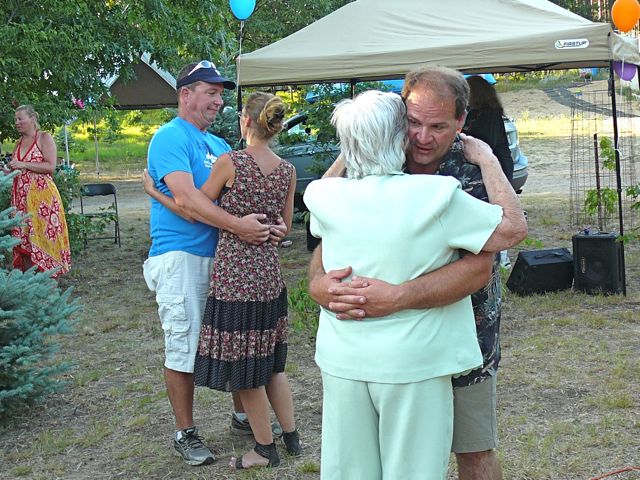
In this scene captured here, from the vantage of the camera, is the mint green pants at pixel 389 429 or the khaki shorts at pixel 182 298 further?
the khaki shorts at pixel 182 298

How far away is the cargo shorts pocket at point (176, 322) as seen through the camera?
159 inches

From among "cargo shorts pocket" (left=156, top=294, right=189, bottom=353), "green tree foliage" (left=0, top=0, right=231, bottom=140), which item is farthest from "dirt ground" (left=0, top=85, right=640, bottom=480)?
"green tree foliage" (left=0, top=0, right=231, bottom=140)

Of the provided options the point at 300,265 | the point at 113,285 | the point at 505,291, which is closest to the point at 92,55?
the point at 113,285

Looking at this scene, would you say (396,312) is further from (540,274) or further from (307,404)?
(540,274)

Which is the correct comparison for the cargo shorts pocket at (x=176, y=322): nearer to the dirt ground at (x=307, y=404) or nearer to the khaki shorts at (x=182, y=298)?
the khaki shorts at (x=182, y=298)

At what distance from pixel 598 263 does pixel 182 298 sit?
180 inches

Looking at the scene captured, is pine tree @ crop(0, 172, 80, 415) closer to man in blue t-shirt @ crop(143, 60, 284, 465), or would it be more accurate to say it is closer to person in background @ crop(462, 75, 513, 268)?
man in blue t-shirt @ crop(143, 60, 284, 465)

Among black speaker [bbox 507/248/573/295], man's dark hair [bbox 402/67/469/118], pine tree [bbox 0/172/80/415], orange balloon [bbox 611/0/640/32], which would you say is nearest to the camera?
man's dark hair [bbox 402/67/469/118]

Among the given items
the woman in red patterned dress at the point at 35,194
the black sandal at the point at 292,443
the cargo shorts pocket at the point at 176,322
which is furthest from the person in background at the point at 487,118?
the cargo shorts pocket at the point at 176,322

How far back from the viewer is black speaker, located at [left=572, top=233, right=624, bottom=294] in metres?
7.45

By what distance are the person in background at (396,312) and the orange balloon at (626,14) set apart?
26.0 feet

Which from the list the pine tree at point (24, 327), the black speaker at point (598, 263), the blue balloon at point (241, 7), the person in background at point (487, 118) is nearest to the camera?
the pine tree at point (24, 327)

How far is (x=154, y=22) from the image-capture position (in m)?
9.57

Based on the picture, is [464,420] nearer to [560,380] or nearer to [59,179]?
[560,380]
